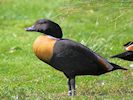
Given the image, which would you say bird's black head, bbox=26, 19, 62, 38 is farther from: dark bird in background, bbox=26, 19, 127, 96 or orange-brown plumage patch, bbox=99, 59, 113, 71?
orange-brown plumage patch, bbox=99, 59, 113, 71

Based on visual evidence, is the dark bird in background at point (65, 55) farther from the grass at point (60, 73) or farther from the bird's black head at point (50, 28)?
the grass at point (60, 73)

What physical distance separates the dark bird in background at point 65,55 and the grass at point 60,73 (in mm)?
311

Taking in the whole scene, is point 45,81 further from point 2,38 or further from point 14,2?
point 14,2

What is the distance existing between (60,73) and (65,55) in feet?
9.39

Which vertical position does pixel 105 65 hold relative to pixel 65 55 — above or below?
below

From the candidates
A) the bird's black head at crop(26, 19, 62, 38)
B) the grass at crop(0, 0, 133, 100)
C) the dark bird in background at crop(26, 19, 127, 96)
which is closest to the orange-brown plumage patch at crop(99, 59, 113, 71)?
the dark bird in background at crop(26, 19, 127, 96)

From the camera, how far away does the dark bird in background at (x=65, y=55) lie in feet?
23.2

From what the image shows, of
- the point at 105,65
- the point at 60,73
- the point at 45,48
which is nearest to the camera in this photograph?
the point at 45,48

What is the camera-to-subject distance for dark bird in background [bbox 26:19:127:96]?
23.2 ft

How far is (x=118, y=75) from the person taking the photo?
948cm

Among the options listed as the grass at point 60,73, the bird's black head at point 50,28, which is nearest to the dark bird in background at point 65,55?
the bird's black head at point 50,28

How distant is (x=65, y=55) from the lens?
23.4 feet

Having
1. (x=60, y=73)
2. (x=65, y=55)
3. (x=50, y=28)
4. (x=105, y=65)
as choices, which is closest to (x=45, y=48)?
(x=65, y=55)

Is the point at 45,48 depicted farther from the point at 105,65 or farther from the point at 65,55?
the point at 105,65
